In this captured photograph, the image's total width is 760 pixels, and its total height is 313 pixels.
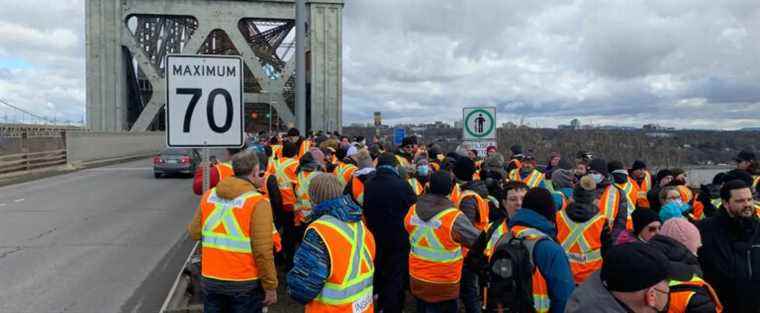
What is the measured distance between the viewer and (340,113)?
4312 cm

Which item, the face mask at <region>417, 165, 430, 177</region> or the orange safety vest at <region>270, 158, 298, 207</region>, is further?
the orange safety vest at <region>270, 158, 298, 207</region>

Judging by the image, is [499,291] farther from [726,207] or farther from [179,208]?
[179,208]

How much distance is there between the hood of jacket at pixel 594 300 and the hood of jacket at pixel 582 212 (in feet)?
9.19

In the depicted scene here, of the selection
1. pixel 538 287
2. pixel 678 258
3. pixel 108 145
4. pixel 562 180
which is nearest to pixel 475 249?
pixel 538 287

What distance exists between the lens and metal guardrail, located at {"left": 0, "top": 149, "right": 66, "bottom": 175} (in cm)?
2319

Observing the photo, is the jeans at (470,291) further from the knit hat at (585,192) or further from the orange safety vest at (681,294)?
the orange safety vest at (681,294)

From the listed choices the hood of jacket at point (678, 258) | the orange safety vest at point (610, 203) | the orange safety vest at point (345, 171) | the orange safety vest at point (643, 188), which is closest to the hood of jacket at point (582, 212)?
the orange safety vest at point (610, 203)

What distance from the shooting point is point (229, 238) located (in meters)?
4.28

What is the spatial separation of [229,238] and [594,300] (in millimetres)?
2733

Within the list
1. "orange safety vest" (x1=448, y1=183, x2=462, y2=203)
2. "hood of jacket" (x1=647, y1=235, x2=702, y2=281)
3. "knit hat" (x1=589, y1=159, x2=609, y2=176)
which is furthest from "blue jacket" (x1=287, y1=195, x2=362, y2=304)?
"knit hat" (x1=589, y1=159, x2=609, y2=176)

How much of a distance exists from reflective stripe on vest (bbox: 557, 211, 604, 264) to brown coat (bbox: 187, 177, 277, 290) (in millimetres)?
2628

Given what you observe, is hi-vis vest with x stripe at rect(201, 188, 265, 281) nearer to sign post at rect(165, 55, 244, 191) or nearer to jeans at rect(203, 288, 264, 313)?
jeans at rect(203, 288, 264, 313)

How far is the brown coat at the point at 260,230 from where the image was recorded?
423cm

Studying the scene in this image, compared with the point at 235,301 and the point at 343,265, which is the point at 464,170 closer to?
the point at 235,301
